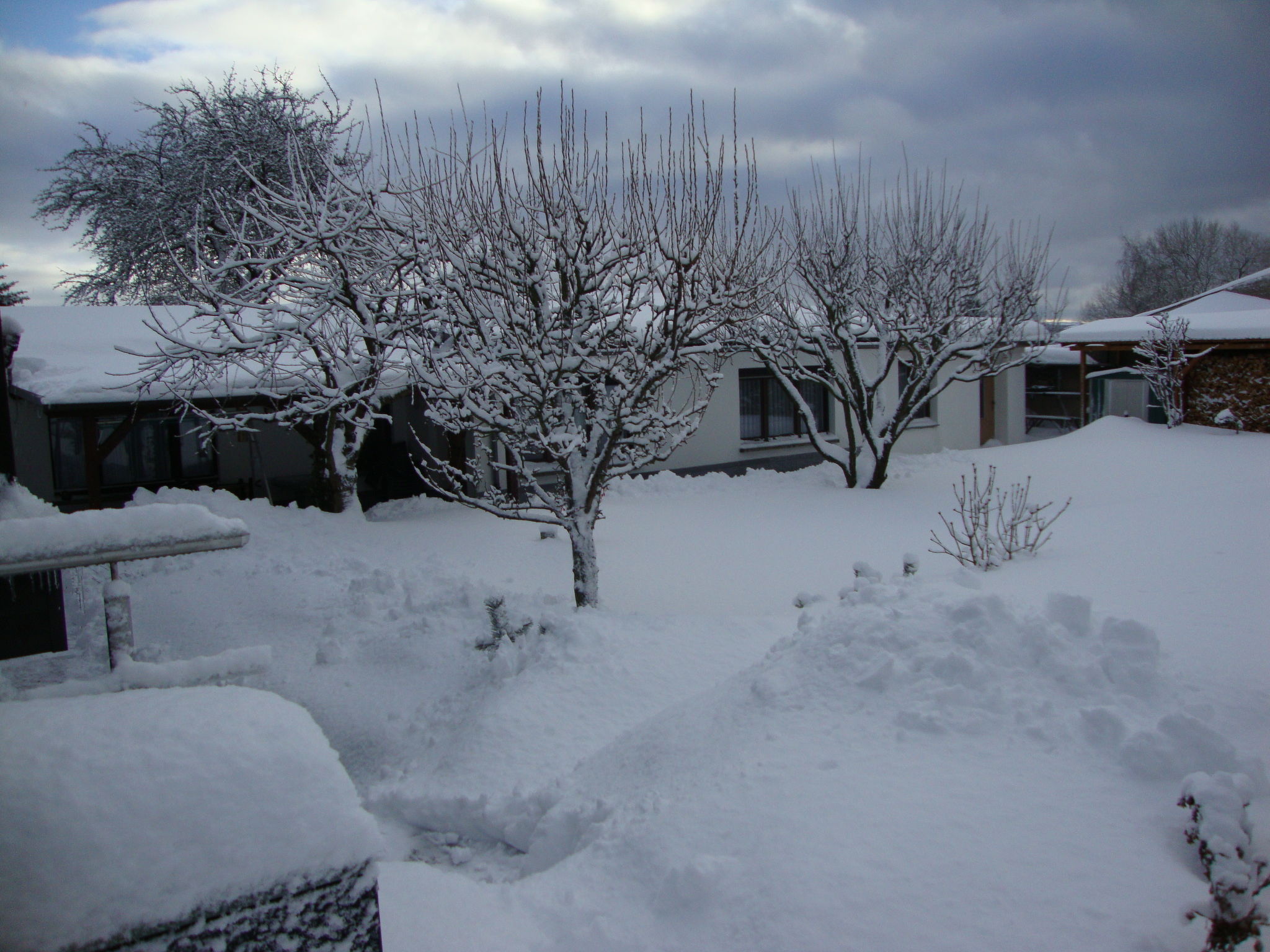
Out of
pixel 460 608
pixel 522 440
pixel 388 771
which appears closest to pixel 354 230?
pixel 522 440

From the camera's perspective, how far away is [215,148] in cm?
1758

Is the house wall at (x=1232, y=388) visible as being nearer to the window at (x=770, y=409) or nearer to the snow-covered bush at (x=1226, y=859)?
the window at (x=770, y=409)

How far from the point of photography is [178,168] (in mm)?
17938

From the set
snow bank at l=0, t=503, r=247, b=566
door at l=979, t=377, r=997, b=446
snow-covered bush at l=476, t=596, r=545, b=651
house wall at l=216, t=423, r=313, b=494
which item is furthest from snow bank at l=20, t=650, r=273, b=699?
door at l=979, t=377, r=997, b=446

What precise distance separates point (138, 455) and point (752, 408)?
12144 mm

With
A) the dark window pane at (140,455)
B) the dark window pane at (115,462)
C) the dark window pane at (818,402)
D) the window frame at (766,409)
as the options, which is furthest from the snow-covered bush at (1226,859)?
the dark window pane at (818,402)

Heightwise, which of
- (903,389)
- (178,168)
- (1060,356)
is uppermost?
(178,168)

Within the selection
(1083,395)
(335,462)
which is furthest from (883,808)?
(1083,395)

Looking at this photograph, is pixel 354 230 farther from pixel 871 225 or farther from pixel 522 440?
pixel 871 225

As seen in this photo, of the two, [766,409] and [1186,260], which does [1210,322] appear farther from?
[1186,260]

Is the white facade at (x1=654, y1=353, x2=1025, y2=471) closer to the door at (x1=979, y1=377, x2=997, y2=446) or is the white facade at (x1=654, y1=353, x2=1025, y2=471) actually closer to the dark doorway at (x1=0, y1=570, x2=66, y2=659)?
the door at (x1=979, y1=377, x2=997, y2=446)

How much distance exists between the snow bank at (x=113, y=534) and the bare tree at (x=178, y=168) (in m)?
16.7

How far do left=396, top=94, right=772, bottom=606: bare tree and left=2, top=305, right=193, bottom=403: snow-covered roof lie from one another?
5.40 m

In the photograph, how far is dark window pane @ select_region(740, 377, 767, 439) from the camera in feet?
57.9
